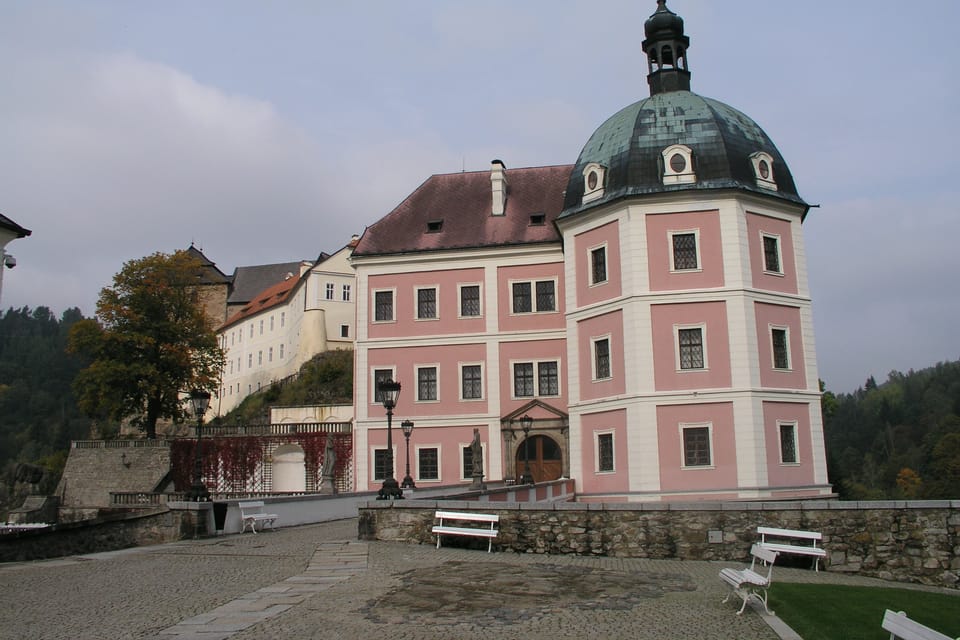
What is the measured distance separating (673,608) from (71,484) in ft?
141

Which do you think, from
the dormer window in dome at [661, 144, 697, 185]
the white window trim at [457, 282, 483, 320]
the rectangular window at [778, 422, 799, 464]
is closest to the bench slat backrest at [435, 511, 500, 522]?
the rectangular window at [778, 422, 799, 464]

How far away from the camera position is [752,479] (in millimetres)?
25297

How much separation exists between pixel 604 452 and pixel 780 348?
21.7ft

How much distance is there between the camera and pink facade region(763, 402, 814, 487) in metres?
25.8

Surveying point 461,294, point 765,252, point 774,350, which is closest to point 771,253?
point 765,252

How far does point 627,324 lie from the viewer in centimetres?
2705

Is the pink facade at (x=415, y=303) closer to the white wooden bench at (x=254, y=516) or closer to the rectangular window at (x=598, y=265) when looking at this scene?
the rectangular window at (x=598, y=265)

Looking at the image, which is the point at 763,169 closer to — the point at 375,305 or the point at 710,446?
the point at 710,446

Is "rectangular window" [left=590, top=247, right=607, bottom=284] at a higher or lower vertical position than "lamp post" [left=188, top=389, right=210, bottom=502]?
higher

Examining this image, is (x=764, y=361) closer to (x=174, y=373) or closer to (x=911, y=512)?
(x=911, y=512)

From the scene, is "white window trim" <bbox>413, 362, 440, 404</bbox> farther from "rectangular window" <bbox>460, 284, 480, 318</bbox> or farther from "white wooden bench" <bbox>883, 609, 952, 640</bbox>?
"white wooden bench" <bbox>883, 609, 952, 640</bbox>

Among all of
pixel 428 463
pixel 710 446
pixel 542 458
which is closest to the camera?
pixel 710 446

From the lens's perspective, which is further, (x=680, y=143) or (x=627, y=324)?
(x=680, y=143)

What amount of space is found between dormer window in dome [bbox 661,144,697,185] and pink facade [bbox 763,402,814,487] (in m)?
7.63
